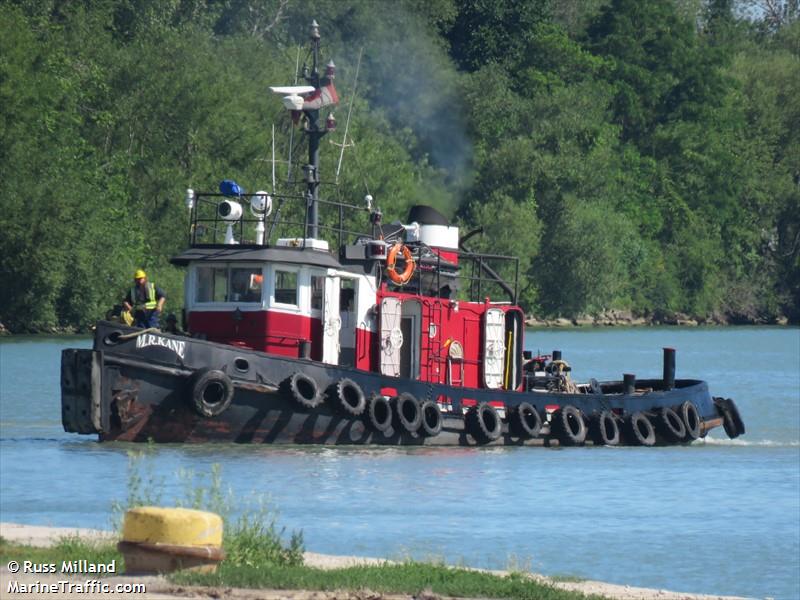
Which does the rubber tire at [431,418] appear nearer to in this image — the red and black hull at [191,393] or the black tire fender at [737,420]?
the red and black hull at [191,393]

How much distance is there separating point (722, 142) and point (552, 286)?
2040cm

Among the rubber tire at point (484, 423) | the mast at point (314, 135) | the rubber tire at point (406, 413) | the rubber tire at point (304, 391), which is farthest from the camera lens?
the rubber tire at point (484, 423)

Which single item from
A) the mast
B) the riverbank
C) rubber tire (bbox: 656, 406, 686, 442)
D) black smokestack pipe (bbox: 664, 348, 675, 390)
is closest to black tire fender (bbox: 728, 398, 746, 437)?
black smokestack pipe (bbox: 664, 348, 675, 390)

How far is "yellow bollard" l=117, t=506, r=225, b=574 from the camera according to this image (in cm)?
1412

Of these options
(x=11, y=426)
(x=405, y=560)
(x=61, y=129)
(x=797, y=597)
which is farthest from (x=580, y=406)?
(x=61, y=129)

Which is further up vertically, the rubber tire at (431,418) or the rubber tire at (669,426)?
the rubber tire at (431,418)

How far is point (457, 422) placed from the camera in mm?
28953

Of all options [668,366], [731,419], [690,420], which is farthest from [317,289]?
[731,419]

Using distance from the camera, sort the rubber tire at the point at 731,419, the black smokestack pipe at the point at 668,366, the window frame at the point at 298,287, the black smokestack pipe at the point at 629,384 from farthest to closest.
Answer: the rubber tire at the point at 731,419, the black smokestack pipe at the point at 668,366, the black smokestack pipe at the point at 629,384, the window frame at the point at 298,287

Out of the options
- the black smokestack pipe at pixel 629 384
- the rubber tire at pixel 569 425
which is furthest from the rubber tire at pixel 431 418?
the black smokestack pipe at pixel 629 384

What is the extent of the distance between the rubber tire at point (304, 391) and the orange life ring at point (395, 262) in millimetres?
2661

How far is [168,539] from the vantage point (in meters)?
14.2

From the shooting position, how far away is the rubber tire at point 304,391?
2636 centimetres

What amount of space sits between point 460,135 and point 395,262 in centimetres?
5226
